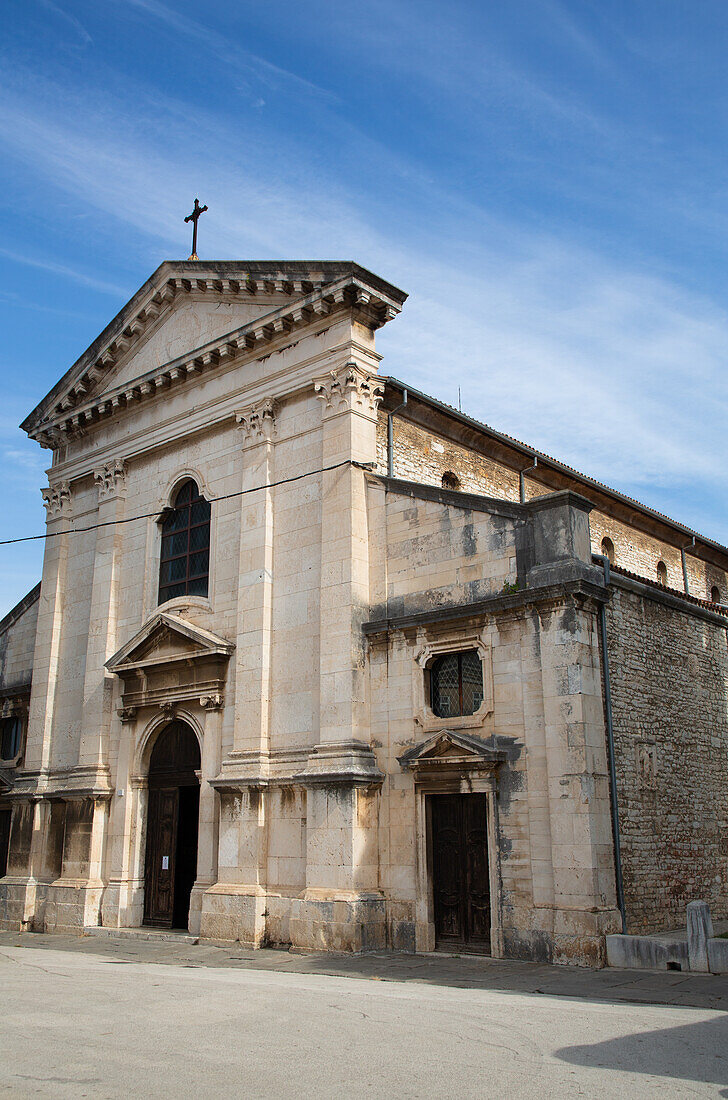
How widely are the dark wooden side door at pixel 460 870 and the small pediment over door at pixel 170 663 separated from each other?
500cm

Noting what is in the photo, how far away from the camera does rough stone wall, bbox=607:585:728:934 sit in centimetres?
1327

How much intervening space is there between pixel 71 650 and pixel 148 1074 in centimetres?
1615

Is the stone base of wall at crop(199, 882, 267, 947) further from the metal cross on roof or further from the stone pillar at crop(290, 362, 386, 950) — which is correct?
the metal cross on roof

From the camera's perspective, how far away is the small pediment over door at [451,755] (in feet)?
43.4

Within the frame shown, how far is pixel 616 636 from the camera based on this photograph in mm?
13820

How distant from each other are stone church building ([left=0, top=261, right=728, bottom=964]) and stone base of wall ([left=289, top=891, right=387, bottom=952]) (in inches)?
1.4

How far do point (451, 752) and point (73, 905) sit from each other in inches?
368

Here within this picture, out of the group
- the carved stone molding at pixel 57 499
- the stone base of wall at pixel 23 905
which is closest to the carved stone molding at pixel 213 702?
the stone base of wall at pixel 23 905

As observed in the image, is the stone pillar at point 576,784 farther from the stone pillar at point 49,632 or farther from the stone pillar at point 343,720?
the stone pillar at point 49,632

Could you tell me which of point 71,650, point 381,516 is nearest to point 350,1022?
point 381,516

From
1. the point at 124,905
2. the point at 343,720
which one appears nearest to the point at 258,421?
the point at 343,720

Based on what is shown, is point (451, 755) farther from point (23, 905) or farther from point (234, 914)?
point (23, 905)

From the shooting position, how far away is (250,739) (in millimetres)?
16047

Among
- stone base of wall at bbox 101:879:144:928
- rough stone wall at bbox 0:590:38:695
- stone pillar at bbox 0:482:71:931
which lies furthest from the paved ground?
rough stone wall at bbox 0:590:38:695
